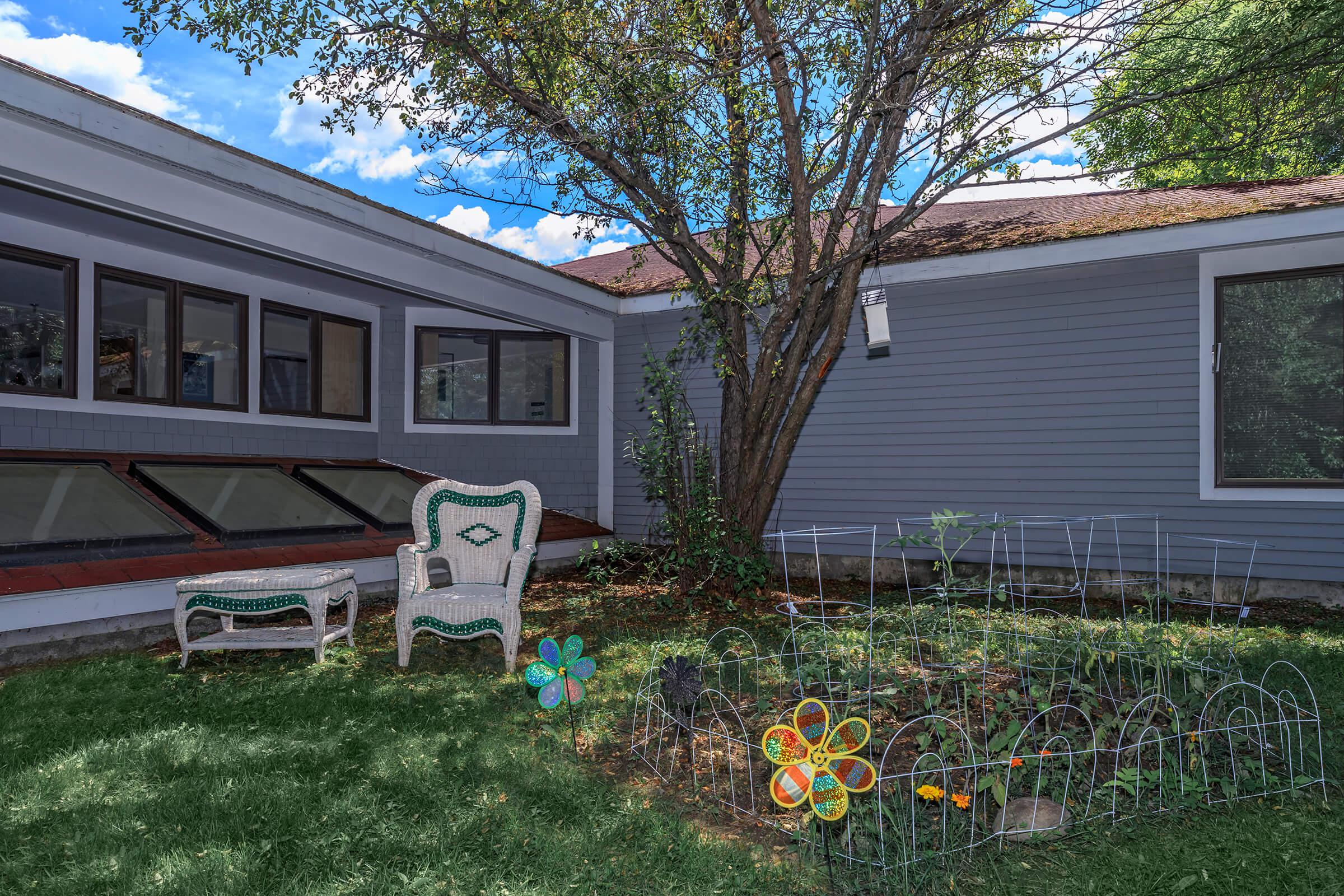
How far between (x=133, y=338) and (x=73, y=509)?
195 centimetres

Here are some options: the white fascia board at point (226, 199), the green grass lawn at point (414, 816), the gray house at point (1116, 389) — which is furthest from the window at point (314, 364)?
the green grass lawn at point (414, 816)

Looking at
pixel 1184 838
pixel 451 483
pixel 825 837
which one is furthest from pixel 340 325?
pixel 1184 838

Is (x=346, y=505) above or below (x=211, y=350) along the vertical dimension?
below

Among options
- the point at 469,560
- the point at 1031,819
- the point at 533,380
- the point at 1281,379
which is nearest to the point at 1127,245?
the point at 1281,379

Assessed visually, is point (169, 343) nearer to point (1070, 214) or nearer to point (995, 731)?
point (995, 731)

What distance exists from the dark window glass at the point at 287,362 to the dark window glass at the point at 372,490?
31.6 inches

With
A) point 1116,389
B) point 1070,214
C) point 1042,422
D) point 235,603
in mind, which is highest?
point 1070,214

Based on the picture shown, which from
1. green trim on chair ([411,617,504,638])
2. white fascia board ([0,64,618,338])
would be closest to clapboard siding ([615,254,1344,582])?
white fascia board ([0,64,618,338])

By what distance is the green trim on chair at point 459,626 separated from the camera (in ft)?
14.9

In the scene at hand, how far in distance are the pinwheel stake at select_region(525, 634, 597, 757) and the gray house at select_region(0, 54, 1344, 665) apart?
350 cm

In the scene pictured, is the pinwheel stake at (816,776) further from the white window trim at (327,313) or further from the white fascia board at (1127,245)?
the white window trim at (327,313)

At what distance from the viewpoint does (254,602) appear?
4566mm

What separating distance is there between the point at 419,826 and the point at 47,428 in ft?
17.7

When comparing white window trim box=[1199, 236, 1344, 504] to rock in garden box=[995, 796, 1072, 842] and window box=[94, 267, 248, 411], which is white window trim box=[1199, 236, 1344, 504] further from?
window box=[94, 267, 248, 411]
